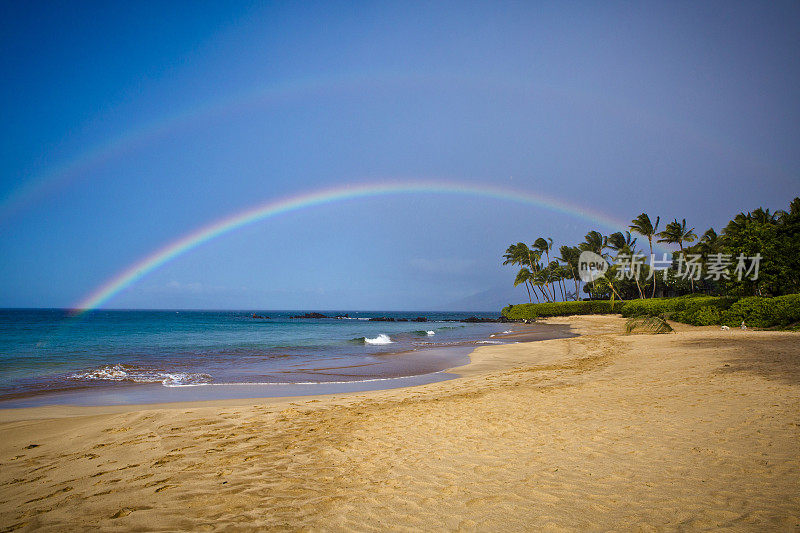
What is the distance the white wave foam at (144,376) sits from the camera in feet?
42.9

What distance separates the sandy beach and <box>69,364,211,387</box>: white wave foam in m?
3.97

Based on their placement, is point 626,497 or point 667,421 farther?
point 667,421

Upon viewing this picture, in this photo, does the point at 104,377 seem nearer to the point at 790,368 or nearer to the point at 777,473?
the point at 777,473

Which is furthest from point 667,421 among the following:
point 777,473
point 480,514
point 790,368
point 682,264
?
point 682,264

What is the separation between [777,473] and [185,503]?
6.44 metres

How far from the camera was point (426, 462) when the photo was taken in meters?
5.11

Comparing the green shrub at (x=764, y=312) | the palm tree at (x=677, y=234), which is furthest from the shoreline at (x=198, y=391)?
the palm tree at (x=677, y=234)

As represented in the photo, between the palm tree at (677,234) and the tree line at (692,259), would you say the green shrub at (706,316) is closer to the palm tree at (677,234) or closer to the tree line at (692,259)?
the tree line at (692,259)

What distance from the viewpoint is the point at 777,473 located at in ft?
13.9

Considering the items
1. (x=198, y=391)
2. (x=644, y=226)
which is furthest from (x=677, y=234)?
(x=198, y=391)

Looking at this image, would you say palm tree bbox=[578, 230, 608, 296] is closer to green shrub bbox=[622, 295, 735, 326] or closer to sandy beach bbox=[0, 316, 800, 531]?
green shrub bbox=[622, 295, 735, 326]

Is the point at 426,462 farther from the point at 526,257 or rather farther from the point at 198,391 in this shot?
the point at 526,257

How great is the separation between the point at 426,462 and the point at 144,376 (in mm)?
13708

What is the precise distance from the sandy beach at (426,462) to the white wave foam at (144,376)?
3.97 meters
